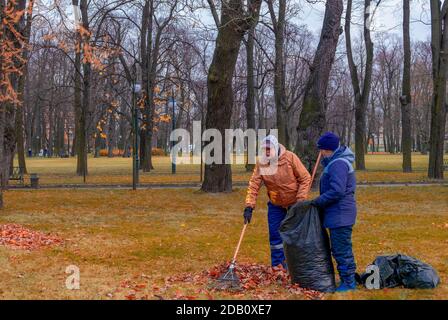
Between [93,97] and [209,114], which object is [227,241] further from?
[93,97]

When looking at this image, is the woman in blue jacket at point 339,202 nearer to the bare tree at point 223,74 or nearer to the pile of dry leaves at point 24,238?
the pile of dry leaves at point 24,238

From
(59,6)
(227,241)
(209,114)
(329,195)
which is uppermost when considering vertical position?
(59,6)

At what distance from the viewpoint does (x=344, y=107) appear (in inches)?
2381

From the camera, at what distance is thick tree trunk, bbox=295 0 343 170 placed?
17.4 meters

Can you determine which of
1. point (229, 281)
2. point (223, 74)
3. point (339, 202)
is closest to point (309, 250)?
point (339, 202)

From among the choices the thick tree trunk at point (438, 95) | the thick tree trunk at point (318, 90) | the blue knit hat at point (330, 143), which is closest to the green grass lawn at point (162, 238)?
the blue knit hat at point (330, 143)

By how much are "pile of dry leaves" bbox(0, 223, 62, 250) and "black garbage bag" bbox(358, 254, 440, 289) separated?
5145mm

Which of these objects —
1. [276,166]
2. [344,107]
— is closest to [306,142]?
[276,166]

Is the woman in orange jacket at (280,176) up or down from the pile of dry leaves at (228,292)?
up

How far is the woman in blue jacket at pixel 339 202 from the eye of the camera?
5.98 meters

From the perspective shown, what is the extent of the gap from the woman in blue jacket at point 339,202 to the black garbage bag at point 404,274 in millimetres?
409

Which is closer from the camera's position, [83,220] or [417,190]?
[83,220]

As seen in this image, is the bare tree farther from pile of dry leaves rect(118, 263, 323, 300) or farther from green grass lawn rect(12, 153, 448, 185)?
pile of dry leaves rect(118, 263, 323, 300)
